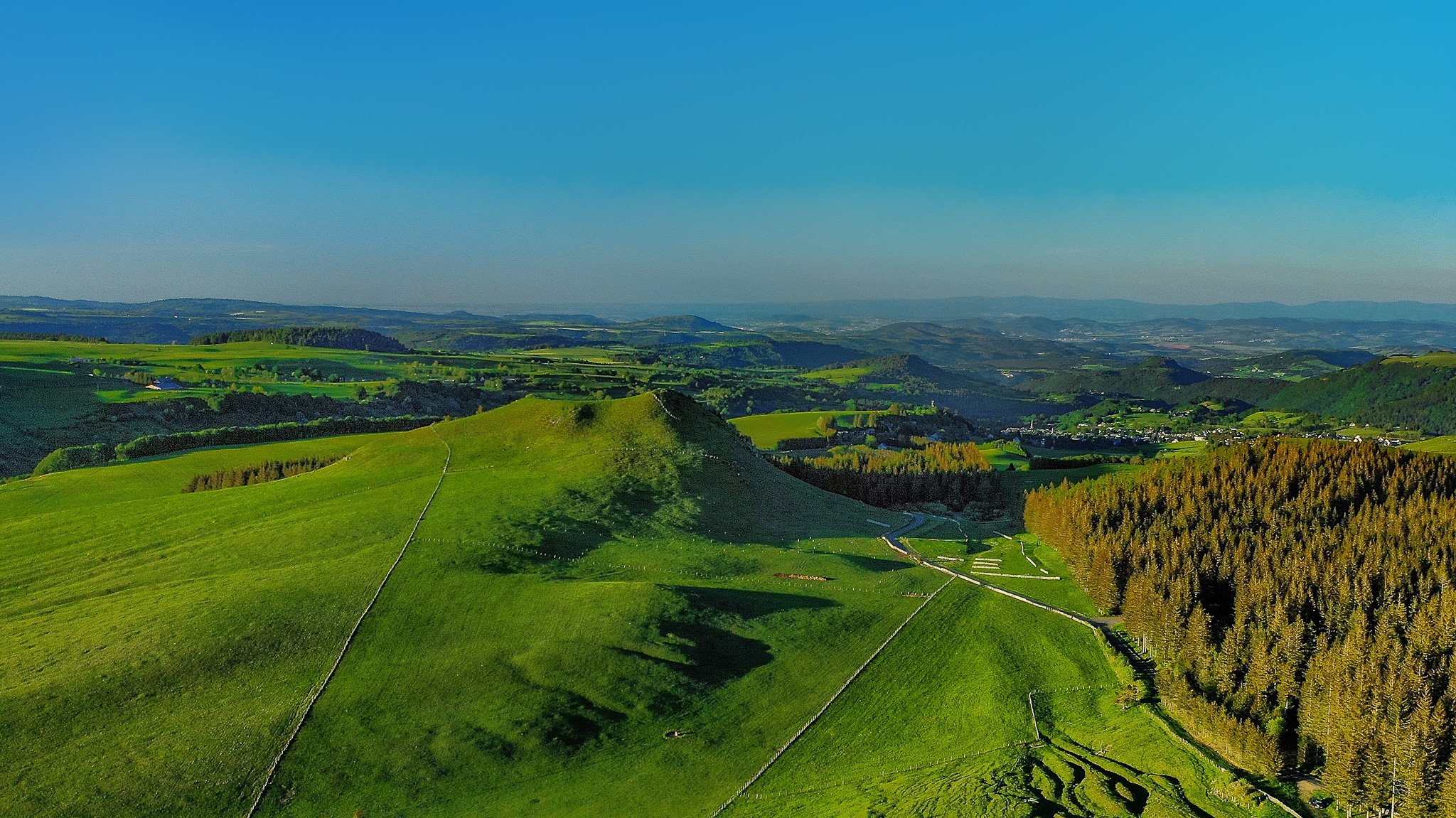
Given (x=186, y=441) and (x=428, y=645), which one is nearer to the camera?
(x=428, y=645)

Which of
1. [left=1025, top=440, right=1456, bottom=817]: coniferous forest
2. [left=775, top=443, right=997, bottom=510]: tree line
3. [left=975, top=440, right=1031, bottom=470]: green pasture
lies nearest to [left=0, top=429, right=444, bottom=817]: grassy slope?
[left=1025, top=440, right=1456, bottom=817]: coniferous forest

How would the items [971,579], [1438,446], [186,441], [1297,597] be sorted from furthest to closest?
[1438,446] < [186,441] < [971,579] < [1297,597]

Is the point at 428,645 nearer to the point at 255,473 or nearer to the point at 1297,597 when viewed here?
the point at 1297,597

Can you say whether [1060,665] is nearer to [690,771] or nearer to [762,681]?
[762,681]

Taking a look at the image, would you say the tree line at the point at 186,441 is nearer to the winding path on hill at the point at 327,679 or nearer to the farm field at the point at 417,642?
the farm field at the point at 417,642

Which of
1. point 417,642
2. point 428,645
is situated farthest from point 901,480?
point 417,642

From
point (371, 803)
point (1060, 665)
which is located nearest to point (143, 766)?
point (371, 803)

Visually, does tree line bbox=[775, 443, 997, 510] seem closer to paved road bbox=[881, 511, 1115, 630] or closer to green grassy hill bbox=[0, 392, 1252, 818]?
paved road bbox=[881, 511, 1115, 630]

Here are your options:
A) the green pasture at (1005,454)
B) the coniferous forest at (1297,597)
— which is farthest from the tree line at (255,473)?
the green pasture at (1005,454)
